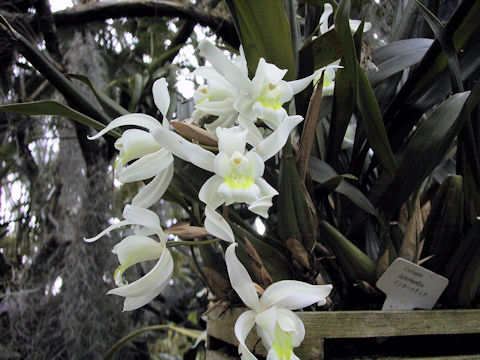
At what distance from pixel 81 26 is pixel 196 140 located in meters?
1.08

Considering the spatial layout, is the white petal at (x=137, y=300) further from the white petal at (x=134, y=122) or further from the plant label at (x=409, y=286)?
the plant label at (x=409, y=286)

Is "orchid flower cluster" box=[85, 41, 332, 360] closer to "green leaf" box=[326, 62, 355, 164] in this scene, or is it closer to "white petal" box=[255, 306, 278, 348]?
"white petal" box=[255, 306, 278, 348]

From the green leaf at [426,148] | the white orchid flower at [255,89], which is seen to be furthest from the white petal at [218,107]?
the green leaf at [426,148]

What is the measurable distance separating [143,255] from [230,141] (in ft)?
0.46

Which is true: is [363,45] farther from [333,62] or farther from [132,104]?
[132,104]

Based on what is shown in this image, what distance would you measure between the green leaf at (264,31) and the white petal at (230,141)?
0.14m

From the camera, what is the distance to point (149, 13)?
46.8 inches

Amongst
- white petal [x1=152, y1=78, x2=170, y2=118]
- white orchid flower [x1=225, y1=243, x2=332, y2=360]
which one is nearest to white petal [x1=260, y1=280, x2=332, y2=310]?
white orchid flower [x1=225, y1=243, x2=332, y2=360]

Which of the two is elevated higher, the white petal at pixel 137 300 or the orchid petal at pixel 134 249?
the orchid petal at pixel 134 249

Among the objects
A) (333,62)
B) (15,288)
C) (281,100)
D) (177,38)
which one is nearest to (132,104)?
(177,38)

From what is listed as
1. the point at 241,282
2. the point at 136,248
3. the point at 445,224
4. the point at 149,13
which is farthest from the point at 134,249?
the point at 149,13

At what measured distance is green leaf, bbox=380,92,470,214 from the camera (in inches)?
20.9

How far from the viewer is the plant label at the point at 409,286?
0.51 meters

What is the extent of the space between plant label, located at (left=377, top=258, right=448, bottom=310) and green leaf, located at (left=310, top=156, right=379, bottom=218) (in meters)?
0.08
